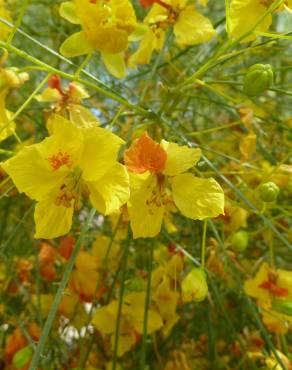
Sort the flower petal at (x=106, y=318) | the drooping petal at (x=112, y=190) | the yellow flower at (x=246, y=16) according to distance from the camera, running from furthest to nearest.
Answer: the flower petal at (x=106, y=318) → the yellow flower at (x=246, y=16) → the drooping petal at (x=112, y=190)

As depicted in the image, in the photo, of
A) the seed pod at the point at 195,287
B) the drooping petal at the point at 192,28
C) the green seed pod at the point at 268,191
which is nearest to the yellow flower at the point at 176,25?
the drooping petal at the point at 192,28

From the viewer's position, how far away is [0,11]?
95 cm

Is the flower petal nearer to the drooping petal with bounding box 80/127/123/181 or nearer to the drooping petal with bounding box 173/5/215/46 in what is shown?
the drooping petal with bounding box 80/127/123/181

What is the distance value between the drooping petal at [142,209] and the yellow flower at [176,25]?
327 millimetres

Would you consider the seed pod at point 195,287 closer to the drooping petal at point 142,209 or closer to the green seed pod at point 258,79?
the drooping petal at point 142,209

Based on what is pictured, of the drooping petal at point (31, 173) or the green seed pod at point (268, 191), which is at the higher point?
the drooping petal at point (31, 173)

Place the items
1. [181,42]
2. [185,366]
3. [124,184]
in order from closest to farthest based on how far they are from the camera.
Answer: [124,184] < [181,42] < [185,366]

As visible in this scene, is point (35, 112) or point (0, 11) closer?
point (0, 11)

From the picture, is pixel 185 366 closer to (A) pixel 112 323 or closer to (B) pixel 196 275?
(A) pixel 112 323

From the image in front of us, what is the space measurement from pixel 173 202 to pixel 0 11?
40 centimetres

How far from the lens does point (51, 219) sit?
80 cm

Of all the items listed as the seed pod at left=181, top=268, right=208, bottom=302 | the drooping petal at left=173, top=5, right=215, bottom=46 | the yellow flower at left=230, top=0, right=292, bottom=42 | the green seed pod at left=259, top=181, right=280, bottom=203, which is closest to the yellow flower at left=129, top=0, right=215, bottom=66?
the drooping petal at left=173, top=5, right=215, bottom=46

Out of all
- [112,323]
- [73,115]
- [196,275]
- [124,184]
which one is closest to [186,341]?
[112,323]

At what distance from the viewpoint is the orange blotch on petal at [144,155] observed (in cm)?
76
